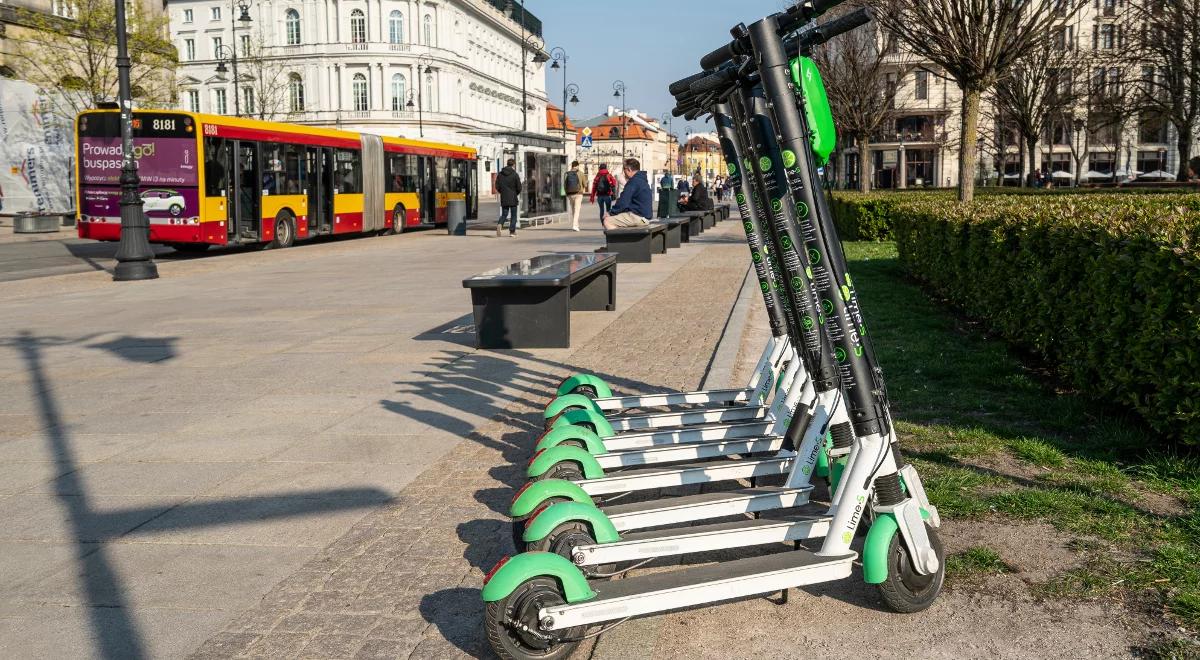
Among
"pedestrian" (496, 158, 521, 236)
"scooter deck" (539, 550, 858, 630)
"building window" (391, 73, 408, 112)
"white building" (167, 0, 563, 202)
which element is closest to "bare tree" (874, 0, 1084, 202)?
"pedestrian" (496, 158, 521, 236)

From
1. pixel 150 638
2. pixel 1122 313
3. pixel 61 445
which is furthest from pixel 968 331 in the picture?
pixel 150 638

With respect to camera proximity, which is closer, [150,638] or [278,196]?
[150,638]

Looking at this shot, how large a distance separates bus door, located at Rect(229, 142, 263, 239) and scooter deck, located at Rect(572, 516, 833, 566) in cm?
2000

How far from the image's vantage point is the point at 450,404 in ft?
23.5

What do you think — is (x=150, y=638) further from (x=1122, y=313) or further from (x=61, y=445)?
(x=1122, y=313)

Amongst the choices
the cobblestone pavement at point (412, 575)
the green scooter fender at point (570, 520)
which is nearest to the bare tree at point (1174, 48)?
the cobblestone pavement at point (412, 575)

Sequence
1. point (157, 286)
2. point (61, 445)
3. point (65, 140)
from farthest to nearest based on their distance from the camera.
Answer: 1. point (65, 140)
2. point (157, 286)
3. point (61, 445)

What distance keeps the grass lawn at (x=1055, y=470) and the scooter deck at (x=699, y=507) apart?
0.63m

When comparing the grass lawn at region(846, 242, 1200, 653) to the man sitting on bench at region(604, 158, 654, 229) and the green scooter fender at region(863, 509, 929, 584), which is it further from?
the man sitting on bench at region(604, 158, 654, 229)

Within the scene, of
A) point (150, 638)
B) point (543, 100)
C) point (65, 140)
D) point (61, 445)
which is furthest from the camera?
point (543, 100)

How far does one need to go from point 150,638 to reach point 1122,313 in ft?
15.7

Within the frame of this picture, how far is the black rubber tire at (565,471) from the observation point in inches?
175

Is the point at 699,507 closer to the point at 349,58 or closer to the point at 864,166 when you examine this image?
the point at 864,166

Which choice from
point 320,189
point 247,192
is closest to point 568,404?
point 247,192
